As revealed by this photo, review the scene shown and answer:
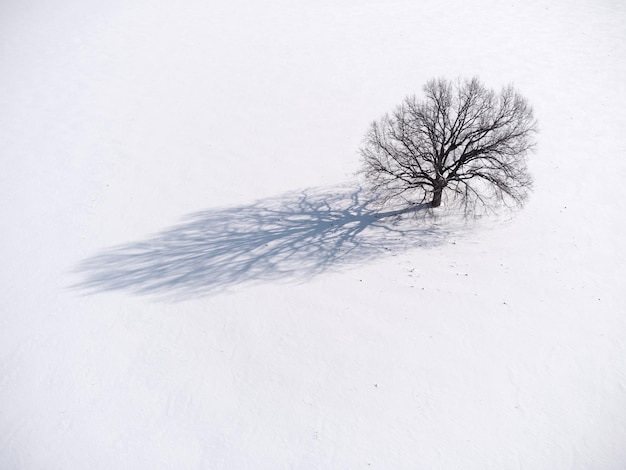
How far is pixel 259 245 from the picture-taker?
18.3m

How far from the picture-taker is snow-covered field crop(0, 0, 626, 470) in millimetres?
11695

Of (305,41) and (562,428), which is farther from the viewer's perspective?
(305,41)

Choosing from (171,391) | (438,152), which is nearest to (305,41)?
(438,152)

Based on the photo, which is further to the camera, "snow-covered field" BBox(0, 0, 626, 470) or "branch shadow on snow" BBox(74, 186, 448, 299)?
"branch shadow on snow" BBox(74, 186, 448, 299)

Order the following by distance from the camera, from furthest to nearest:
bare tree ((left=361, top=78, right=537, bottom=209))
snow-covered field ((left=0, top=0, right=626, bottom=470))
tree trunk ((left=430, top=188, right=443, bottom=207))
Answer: tree trunk ((left=430, top=188, right=443, bottom=207)), bare tree ((left=361, top=78, right=537, bottom=209)), snow-covered field ((left=0, top=0, right=626, bottom=470))

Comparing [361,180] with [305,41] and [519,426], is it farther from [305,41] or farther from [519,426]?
[305,41]

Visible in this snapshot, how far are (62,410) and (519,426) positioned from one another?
12.6 meters

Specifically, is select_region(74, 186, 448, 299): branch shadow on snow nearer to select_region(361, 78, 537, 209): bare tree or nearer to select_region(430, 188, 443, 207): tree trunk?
select_region(430, 188, 443, 207): tree trunk

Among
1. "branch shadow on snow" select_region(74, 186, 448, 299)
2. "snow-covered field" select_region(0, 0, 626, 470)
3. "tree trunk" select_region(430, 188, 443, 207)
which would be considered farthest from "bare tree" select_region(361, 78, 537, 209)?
"snow-covered field" select_region(0, 0, 626, 470)

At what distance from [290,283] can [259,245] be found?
2.77 meters

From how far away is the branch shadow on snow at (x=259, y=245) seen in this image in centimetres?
1669

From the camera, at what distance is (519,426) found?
37.7ft

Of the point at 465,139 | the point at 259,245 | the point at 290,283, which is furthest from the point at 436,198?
the point at 259,245

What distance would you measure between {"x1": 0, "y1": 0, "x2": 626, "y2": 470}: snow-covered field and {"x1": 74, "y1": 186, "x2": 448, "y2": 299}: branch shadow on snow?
0.11m
